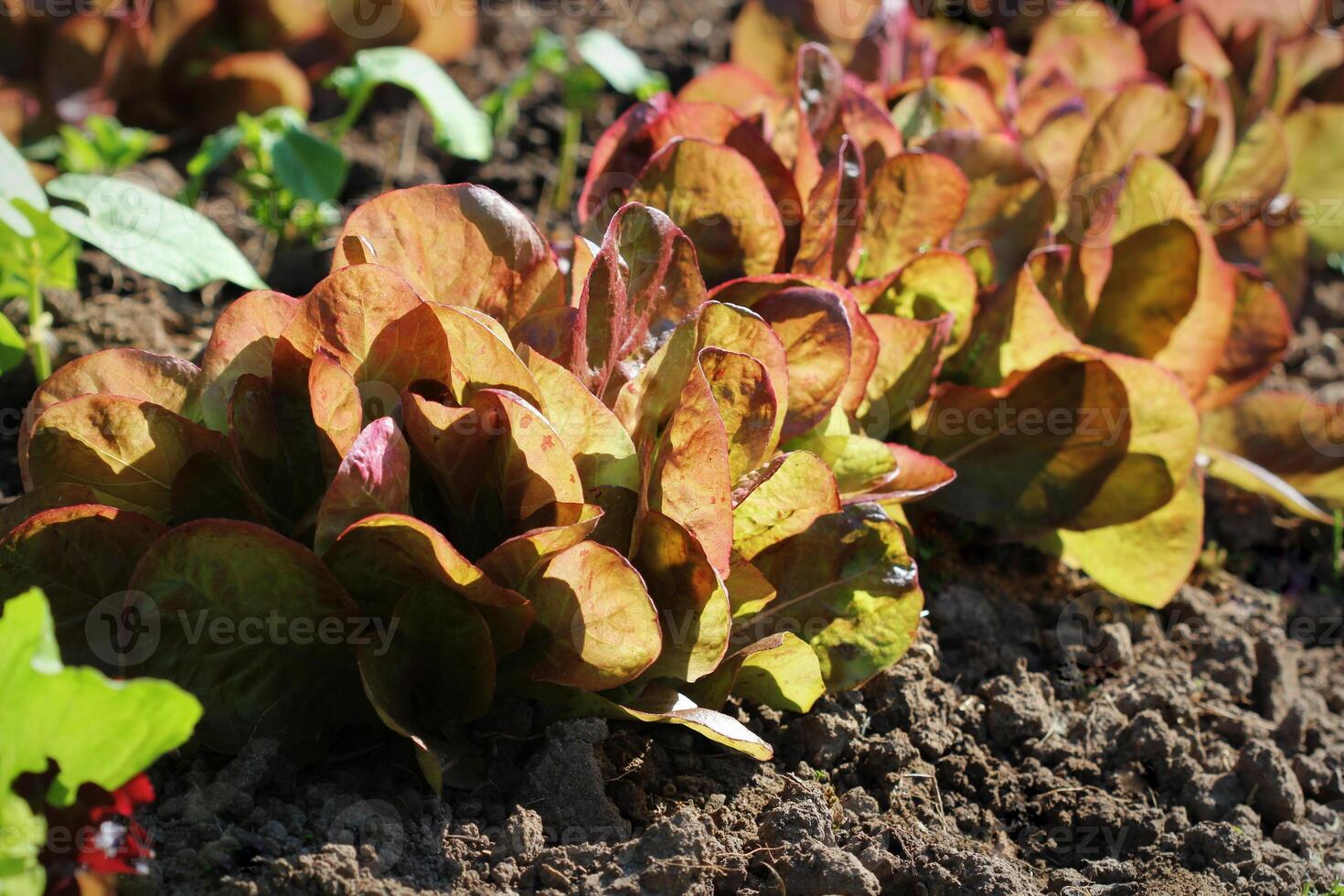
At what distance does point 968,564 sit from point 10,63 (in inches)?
93.5

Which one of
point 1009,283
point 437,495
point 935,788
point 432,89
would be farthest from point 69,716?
point 432,89

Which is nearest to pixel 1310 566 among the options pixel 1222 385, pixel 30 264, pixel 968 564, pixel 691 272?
pixel 1222 385

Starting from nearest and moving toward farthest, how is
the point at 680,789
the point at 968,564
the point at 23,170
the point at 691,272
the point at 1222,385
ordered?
1. the point at 680,789
2. the point at 691,272
3. the point at 23,170
4. the point at 968,564
5. the point at 1222,385

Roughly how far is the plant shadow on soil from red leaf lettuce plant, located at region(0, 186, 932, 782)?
8 cm

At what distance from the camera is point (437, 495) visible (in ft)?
5.24

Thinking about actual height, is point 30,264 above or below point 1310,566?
above

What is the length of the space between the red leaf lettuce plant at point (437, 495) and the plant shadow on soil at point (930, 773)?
0.27ft

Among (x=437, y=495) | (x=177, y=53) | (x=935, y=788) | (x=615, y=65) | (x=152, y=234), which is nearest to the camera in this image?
(x=437, y=495)

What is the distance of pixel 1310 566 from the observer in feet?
8.36

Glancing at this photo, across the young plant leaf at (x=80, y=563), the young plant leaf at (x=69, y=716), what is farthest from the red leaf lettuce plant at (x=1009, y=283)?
the young plant leaf at (x=69, y=716)

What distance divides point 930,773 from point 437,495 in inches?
30.1

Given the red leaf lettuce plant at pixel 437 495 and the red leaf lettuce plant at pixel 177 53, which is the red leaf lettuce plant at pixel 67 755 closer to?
the red leaf lettuce plant at pixel 437 495

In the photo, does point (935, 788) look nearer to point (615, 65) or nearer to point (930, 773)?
point (930, 773)

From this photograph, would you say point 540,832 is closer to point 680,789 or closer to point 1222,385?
point 680,789
